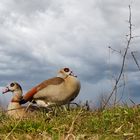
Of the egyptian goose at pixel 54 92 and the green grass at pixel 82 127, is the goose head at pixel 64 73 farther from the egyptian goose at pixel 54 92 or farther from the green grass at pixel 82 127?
the green grass at pixel 82 127

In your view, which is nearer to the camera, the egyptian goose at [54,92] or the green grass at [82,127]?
the green grass at [82,127]

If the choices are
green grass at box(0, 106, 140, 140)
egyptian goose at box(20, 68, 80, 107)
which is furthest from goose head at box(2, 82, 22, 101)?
green grass at box(0, 106, 140, 140)

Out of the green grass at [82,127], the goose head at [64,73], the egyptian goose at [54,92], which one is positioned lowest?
the green grass at [82,127]

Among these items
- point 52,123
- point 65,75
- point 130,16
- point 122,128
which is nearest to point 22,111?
point 65,75

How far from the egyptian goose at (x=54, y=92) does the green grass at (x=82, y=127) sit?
312cm

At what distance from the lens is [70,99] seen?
34.8ft

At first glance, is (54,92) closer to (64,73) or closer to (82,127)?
(64,73)

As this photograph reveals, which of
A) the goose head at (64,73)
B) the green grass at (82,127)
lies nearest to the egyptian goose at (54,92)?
the goose head at (64,73)

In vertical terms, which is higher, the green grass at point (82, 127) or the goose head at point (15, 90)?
the goose head at point (15, 90)

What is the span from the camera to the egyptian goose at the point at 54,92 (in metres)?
10.5

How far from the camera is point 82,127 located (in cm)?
654

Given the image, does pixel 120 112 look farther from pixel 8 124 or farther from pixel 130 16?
pixel 130 16

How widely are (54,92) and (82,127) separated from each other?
4.03 m

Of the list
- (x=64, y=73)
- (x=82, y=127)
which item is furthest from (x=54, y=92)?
(x=82, y=127)
